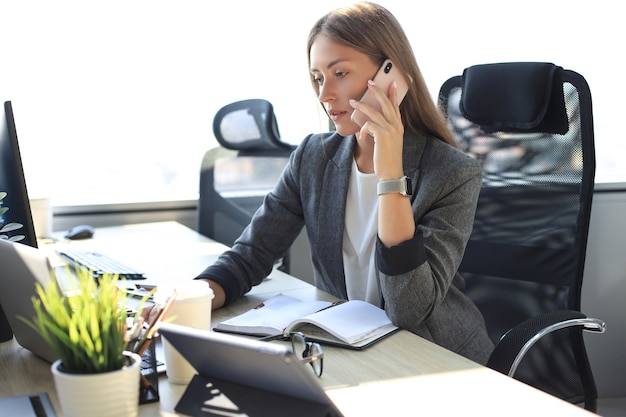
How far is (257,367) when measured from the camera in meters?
0.94

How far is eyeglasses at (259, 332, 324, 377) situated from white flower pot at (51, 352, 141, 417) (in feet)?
0.88

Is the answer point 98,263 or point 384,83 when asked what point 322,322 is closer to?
point 384,83

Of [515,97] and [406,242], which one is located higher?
[515,97]

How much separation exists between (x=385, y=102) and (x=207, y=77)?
54.3 inches

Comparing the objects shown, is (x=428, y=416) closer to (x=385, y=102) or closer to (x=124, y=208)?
(x=385, y=102)

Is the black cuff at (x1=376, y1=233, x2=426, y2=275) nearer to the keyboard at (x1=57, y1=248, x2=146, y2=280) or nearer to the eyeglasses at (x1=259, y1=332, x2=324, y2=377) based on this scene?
the eyeglasses at (x1=259, y1=332, x2=324, y2=377)

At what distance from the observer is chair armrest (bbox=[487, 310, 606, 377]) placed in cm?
144

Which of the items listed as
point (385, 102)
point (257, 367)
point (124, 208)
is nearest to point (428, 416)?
point (257, 367)

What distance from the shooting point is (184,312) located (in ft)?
3.83

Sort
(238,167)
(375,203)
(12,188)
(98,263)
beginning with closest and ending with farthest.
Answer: (12,188) → (375,203) → (98,263) → (238,167)

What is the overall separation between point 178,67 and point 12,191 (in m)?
1.54

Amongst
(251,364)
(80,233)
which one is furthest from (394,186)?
(80,233)

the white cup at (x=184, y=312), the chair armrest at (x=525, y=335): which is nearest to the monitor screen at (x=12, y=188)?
the white cup at (x=184, y=312)

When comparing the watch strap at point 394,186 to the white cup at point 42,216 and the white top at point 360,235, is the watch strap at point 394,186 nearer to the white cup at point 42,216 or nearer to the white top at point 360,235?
the white top at point 360,235
